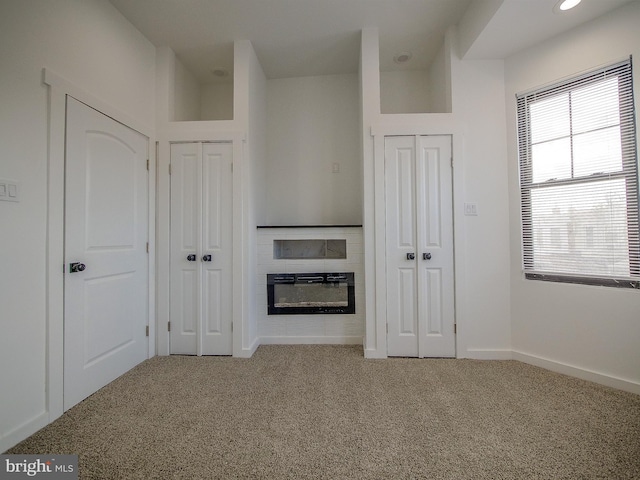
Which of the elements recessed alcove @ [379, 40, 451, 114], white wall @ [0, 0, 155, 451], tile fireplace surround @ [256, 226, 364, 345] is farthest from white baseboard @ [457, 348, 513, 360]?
white wall @ [0, 0, 155, 451]

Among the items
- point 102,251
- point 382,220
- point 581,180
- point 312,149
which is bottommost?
point 102,251

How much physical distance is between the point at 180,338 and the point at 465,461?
7.69 ft

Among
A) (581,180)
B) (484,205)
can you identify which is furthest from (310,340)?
(581,180)

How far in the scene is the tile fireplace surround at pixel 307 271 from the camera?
2674mm

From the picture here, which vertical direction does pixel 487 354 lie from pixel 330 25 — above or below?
below

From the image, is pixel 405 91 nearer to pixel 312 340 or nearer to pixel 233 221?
pixel 233 221

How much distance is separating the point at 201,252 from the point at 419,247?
6.61 ft

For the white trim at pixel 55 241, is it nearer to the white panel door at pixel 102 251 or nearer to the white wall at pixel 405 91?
the white panel door at pixel 102 251

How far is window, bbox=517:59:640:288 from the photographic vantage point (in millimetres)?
1817

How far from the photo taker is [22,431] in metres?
1.41

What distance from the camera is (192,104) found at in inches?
120

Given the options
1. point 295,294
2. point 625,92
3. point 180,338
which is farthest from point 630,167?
point 180,338

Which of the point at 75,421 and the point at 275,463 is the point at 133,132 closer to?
the point at 75,421

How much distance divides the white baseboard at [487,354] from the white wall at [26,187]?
3.01m
